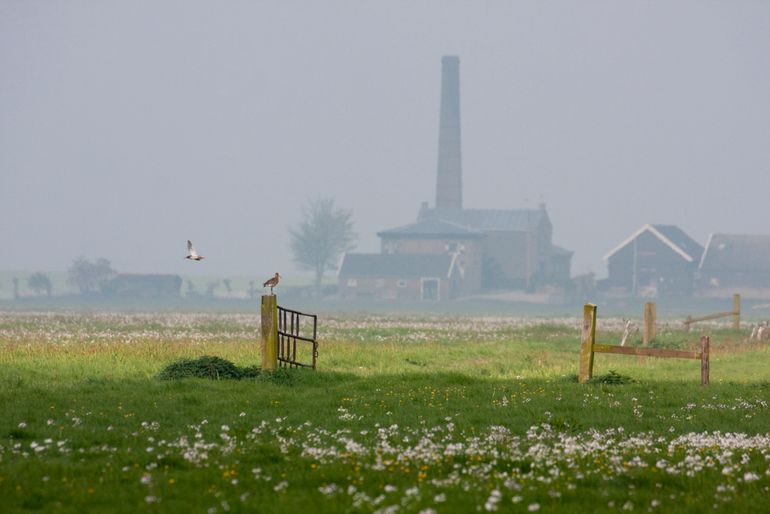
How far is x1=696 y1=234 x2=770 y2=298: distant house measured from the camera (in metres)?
127

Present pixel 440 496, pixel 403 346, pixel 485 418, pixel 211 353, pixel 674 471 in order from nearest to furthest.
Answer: pixel 440 496 < pixel 674 471 < pixel 485 418 < pixel 211 353 < pixel 403 346

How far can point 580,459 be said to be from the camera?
1290 centimetres

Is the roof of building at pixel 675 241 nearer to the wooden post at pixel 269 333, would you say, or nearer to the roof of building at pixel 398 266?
the roof of building at pixel 398 266

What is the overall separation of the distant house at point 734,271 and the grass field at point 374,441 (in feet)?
338

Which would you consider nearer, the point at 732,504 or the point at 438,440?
the point at 732,504

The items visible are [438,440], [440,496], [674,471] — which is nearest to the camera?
[440,496]

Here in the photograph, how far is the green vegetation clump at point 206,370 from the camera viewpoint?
2300 centimetres

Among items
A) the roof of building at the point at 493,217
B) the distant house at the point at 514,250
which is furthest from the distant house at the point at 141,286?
the distant house at the point at 514,250

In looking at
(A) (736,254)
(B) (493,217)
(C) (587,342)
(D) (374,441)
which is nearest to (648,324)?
(C) (587,342)

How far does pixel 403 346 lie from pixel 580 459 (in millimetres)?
25680

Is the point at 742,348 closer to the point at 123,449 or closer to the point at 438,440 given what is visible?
the point at 438,440

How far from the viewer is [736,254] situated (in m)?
128

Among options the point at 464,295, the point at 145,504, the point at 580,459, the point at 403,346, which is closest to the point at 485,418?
the point at 580,459

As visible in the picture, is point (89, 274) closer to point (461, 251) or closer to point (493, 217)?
point (461, 251)
